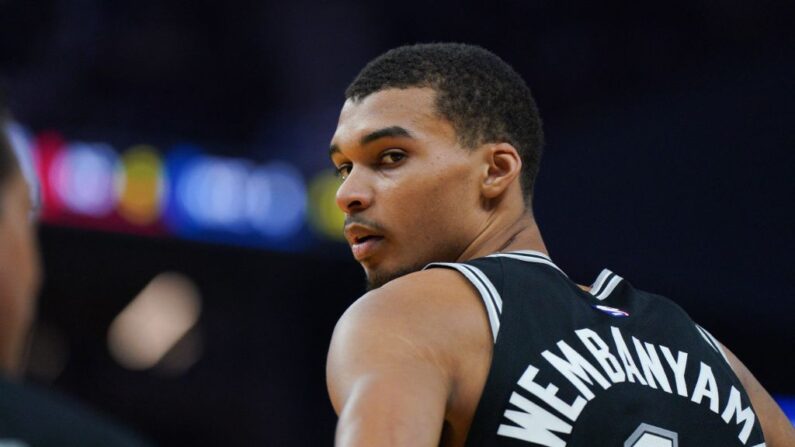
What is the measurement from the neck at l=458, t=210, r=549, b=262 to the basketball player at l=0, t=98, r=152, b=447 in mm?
1335

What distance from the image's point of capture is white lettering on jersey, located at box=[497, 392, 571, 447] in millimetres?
2148

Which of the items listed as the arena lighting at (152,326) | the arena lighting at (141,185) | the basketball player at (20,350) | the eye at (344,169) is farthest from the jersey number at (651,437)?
the arena lighting at (152,326)

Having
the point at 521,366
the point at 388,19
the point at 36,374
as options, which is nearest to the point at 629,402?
the point at 521,366

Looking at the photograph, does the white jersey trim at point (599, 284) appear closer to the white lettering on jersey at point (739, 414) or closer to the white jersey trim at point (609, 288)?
the white jersey trim at point (609, 288)

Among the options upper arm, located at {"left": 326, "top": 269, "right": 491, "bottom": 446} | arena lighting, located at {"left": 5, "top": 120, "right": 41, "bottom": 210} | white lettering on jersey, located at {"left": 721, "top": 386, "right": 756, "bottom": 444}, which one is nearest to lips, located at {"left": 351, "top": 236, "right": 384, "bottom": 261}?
upper arm, located at {"left": 326, "top": 269, "right": 491, "bottom": 446}

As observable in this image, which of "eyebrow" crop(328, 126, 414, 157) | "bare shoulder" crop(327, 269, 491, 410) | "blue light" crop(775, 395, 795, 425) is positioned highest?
"eyebrow" crop(328, 126, 414, 157)

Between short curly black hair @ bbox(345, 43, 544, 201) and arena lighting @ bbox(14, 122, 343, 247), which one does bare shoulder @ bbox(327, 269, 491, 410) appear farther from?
arena lighting @ bbox(14, 122, 343, 247)

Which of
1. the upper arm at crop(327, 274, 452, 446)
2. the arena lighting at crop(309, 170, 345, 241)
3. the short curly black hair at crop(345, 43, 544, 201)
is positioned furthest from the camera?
the arena lighting at crop(309, 170, 345, 241)

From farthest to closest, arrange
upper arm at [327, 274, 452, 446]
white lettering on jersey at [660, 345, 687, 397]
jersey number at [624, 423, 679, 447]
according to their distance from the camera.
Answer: white lettering on jersey at [660, 345, 687, 397]
jersey number at [624, 423, 679, 447]
upper arm at [327, 274, 452, 446]

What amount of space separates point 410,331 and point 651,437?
568 millimetres

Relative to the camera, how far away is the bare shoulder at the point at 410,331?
204 cm

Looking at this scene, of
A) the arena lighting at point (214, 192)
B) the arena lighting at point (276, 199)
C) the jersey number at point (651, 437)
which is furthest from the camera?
the arena lighting at point (276, 199)

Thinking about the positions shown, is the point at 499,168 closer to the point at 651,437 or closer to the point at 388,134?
the point at 388,134

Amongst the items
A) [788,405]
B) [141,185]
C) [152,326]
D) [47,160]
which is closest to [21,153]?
[47,160]
